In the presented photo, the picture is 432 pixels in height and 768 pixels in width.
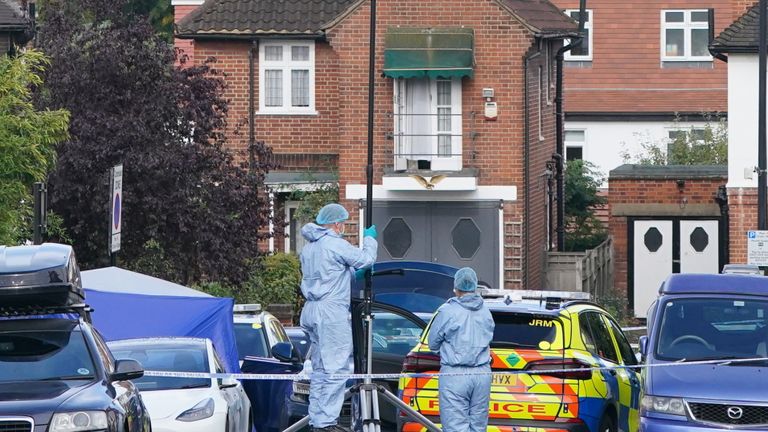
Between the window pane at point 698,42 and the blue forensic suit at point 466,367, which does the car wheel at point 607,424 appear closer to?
the blue forensic suit at point 466,367

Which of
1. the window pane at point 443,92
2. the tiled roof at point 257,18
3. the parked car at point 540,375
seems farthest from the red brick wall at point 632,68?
the parked car at point 540,375

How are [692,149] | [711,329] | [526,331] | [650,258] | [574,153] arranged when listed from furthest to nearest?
1. [574,153]
2. [692,149]
3. [650,258]
4. [711,329]
5. [526,331]

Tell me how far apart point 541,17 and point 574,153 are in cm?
2027

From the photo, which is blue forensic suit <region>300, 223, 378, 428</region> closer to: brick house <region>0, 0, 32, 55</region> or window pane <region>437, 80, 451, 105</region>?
brick house <region>0, 0, 32, 55</region>

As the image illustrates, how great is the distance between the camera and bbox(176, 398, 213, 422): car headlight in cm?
1555

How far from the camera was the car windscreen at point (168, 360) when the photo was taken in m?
16.2

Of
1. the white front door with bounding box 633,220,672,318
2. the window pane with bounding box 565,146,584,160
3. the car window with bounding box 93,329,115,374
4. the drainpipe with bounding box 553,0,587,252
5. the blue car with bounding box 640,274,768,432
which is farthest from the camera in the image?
the window pane with bounding box 565,146,584,160

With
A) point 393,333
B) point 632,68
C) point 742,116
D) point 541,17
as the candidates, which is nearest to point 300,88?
point 541,17

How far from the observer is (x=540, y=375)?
15.1 m

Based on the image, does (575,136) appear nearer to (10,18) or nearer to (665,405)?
(10,18)

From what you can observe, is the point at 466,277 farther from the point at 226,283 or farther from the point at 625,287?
the point at 625,287

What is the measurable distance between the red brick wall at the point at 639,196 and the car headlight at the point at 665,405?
25.3 metres

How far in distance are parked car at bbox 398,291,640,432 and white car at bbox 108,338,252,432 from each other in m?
1.60

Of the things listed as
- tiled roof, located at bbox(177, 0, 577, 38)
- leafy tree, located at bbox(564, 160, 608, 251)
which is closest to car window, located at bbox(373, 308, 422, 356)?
tiled roof, located at bbox(177, 0, 577, 38)
